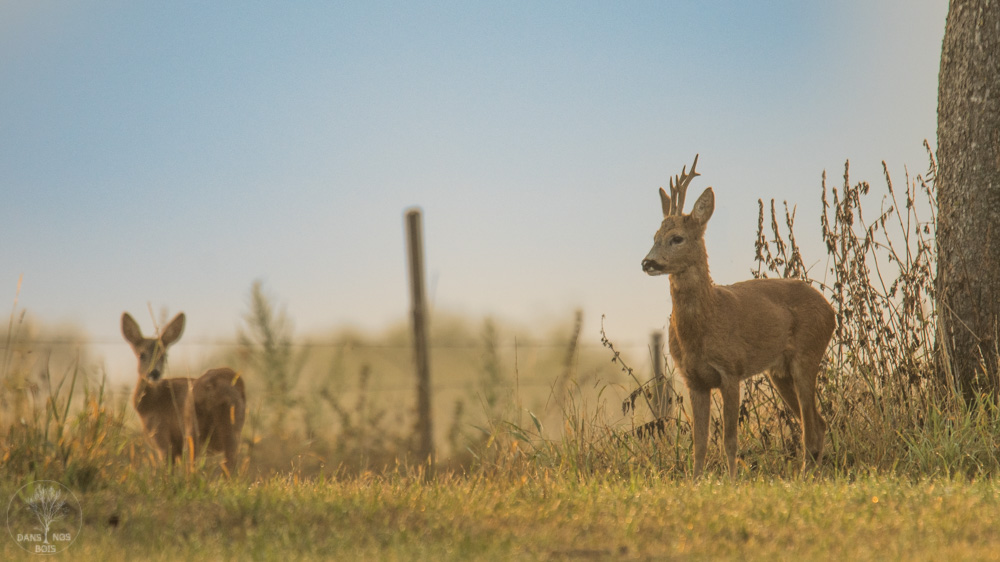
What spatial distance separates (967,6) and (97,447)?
23.4ft

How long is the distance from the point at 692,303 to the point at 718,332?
248 millimetres

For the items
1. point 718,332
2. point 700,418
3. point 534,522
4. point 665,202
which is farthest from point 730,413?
point 534,522

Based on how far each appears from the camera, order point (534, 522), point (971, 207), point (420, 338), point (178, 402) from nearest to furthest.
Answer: point (534, 522) < point (178, 402) < point (971, 207) < point (420, 338)

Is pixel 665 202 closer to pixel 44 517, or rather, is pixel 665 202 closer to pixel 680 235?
pixel 680 235

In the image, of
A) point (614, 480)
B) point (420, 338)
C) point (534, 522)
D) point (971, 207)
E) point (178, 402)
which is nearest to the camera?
point (534, 522)

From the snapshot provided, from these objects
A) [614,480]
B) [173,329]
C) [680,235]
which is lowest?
[614,480]

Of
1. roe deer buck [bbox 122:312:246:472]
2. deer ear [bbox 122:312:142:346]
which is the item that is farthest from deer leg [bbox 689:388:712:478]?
deer ear [bbox 122:312:142:346]

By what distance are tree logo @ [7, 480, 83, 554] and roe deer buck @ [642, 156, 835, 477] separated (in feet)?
11.8

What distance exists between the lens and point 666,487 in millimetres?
5812

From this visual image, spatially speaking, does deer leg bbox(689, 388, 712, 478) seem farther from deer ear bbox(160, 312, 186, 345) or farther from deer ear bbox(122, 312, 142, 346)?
deer ear bbox(122, 312, 142, 346)

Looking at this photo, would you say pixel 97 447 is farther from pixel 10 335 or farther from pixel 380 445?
pixel 380 445

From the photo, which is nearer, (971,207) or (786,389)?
(786,389)

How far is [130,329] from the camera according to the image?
7199 mm

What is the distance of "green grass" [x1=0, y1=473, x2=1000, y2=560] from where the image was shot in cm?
420
